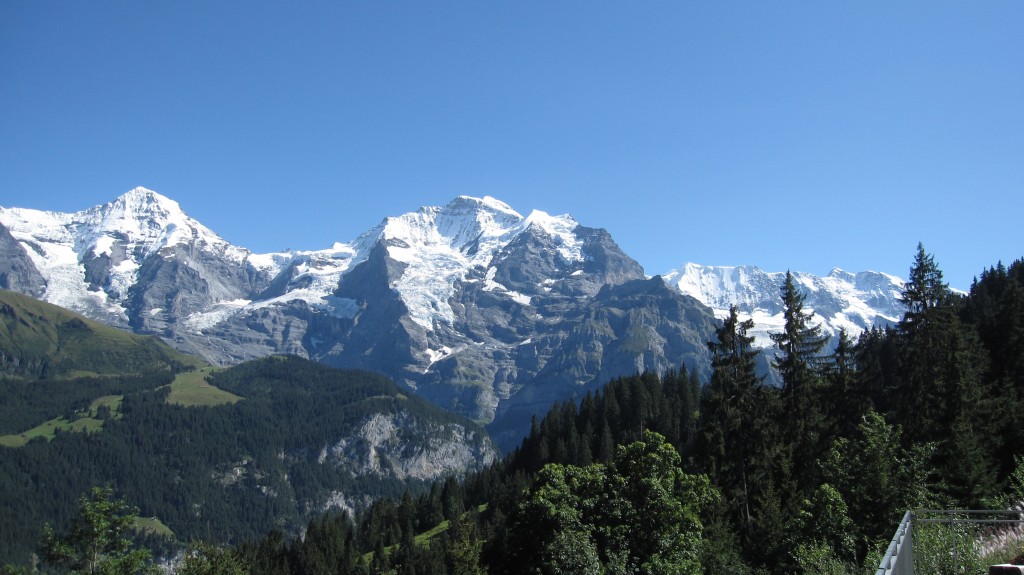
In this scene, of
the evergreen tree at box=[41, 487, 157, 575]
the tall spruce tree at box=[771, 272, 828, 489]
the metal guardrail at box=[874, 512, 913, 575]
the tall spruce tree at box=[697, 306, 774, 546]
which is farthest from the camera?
the tall spruce tree at box=[771, 272, 828, 489]

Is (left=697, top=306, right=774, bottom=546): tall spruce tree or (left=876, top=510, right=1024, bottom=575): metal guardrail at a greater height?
(left=697, top=306, right=774, bottom=546): tall spruce tree

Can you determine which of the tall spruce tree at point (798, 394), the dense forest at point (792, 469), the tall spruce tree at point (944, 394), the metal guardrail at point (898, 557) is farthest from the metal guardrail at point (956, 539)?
the tall spruce tree at point (798, 394)

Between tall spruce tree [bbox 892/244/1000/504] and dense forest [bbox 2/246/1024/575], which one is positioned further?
tall spruce tree [bbox 892/244/1000/504]

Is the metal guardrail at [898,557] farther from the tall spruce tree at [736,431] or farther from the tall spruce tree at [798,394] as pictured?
the tall spruce tree at [798,394]

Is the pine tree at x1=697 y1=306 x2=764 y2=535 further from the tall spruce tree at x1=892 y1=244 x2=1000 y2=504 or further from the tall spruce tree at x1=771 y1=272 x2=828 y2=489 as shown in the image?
the tall spruce tree at x1=892 y1=244 x2=1000 y2=504

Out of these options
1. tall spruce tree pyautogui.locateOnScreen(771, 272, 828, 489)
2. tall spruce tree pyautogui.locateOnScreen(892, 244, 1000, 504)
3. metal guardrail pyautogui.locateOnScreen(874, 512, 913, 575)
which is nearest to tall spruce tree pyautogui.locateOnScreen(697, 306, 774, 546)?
tall spruce tree pyautogui.locateOnScreen(771, 272, 828, 489)

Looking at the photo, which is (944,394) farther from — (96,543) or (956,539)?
(96,543)

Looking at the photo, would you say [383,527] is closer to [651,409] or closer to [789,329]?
[651,409]

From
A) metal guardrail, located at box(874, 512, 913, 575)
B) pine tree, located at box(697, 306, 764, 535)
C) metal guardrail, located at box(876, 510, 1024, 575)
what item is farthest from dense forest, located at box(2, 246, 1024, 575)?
metal guardrail, located at box(874, 512, 913, 575)

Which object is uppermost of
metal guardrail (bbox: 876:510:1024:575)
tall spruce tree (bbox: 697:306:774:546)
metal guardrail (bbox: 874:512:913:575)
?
tall spruce tree (bbox: 697:306:774:546)

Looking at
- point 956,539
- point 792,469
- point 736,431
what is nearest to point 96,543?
point 736,431

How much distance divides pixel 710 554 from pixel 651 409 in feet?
341

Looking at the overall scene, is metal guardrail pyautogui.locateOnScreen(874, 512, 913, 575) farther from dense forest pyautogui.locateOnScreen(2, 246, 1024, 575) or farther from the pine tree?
the pine tree

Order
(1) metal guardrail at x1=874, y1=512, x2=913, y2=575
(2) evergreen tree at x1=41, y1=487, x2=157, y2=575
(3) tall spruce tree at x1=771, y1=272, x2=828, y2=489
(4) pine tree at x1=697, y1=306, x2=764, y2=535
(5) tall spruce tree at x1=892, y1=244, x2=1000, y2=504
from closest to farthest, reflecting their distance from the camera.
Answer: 1. (1) metal guardrail at x1=874, y1=512, x2=913, y2=575
2. (5) tall spruce tree at x1=892, y1=244, x2=1000, y2=504
3. (2) evergreen tree at x1=41, y1=487, x2=157, y2=575
4. (4) pine tree at x1=697, y1=306, x2=764, y2=535
5. (3) tall spruce tree at x1=771, y1=272, x2=828, y2=489
